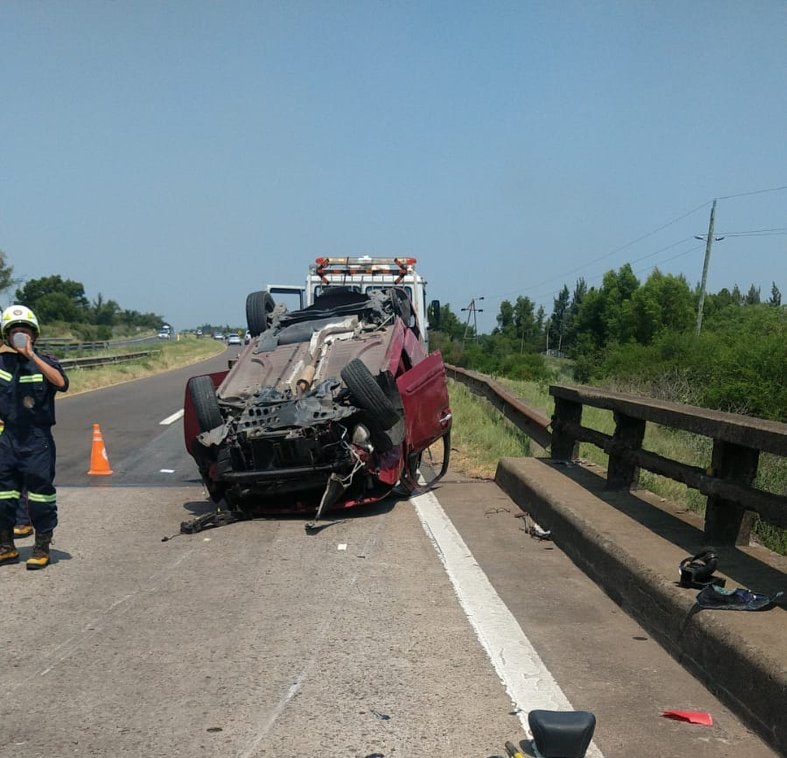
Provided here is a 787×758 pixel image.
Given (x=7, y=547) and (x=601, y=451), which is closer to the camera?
(x=7, y=547)

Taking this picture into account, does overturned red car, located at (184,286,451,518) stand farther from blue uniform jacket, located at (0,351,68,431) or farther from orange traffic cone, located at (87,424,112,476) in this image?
orange traffic cone, located at (87,424,112,476)

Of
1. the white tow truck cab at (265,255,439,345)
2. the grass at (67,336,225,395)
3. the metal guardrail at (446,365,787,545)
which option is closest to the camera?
the metal guardrail at (446,365,787,545)

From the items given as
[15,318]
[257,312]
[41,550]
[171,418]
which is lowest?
[171,418]

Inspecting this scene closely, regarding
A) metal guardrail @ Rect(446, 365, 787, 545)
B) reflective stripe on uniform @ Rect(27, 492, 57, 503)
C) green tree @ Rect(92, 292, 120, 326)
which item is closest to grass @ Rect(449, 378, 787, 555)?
metal guardrail @ Rect(446, 365, 787, 545)

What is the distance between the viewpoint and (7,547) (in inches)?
247

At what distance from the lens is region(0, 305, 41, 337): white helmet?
618 cm

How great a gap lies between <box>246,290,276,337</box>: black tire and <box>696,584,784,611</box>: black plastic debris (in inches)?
289

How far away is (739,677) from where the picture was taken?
3.68 metres

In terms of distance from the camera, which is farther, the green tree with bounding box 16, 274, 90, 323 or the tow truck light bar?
the green tree with bounding box 16, 274, 90, 323

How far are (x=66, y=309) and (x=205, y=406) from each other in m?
102

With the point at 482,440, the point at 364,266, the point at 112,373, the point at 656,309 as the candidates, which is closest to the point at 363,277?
the point at 364,266

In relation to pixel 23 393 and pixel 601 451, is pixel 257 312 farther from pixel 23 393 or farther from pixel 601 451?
pixel 601 451

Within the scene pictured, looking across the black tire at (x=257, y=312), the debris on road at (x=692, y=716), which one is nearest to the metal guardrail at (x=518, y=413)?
the black tire at (x=257, y=312)

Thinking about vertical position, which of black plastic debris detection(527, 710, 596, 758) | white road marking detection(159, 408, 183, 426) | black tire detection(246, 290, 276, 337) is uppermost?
black tire detection(246, 290, 276, 337)
